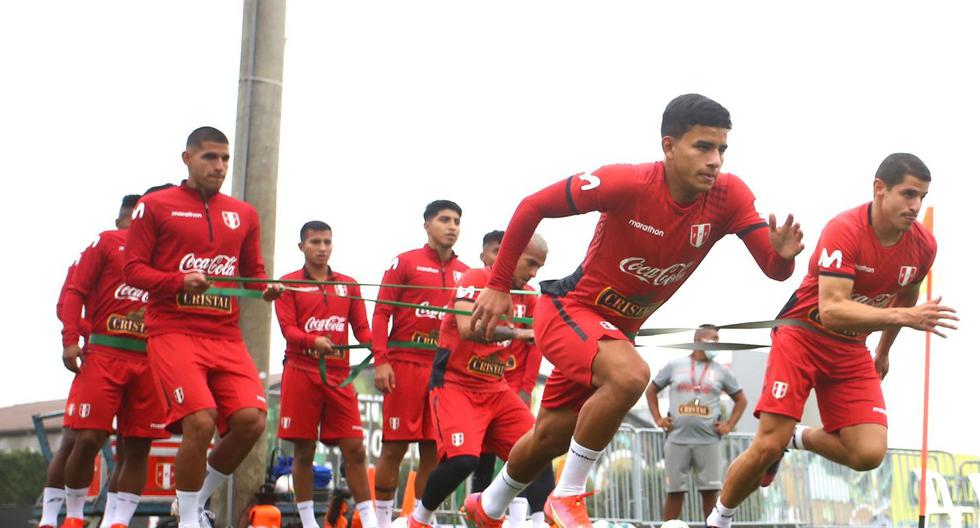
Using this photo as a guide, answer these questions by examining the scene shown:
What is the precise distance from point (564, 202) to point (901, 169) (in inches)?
120

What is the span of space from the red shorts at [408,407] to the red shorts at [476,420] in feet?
3.90

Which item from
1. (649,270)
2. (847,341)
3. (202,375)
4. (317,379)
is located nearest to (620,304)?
(649,270)

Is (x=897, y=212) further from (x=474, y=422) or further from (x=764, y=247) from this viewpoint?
(x=474, y=422)

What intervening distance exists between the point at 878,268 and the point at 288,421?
540 cm

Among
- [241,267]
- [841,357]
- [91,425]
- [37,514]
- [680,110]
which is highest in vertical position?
[680,110]

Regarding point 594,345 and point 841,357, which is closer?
point 594,345

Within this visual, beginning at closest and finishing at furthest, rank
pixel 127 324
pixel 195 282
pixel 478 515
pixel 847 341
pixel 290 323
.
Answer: pixel 478 515 → pixel 195 282 → pixel 847 341 → pixel 127 324 → pixel 290 323

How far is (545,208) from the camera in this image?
6.25 m

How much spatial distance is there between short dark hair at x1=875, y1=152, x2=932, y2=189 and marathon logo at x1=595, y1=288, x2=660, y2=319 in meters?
2.50

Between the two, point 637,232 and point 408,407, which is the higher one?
point 637,232

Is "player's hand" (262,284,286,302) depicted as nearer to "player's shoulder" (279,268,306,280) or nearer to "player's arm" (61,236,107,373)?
"player's arm" (61,236,107,373)

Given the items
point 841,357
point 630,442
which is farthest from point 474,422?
point 630,442

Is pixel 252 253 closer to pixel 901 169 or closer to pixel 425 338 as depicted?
pixel 425 338

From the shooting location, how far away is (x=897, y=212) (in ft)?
26.3
